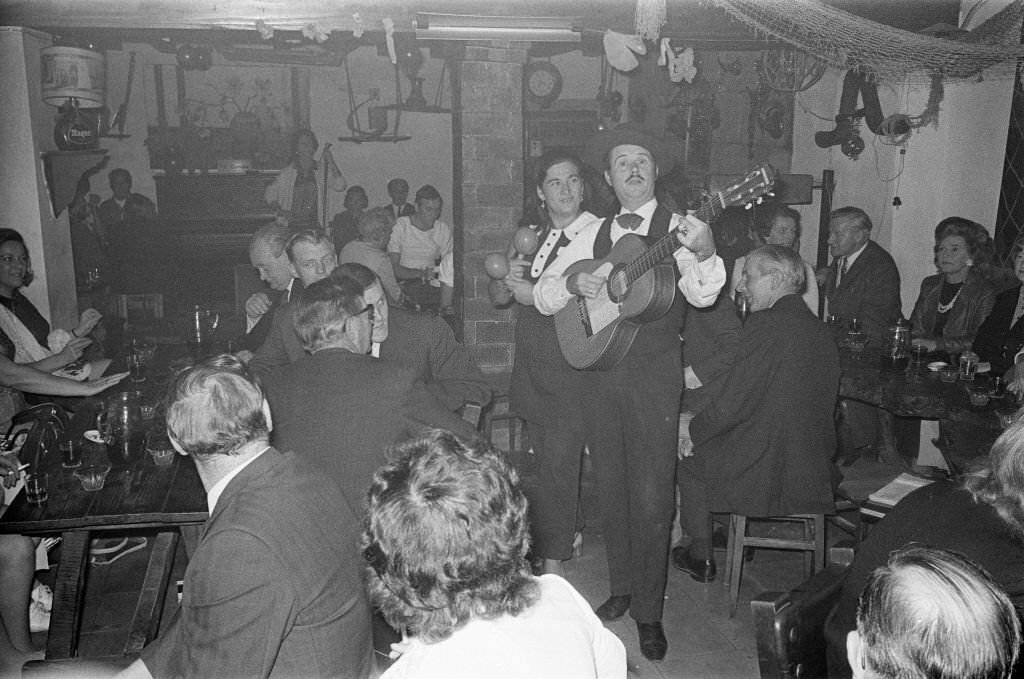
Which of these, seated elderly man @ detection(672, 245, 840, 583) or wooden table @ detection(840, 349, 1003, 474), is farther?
seated elderly man @ detection(672, 245, 840, 583)

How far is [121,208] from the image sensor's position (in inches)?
421

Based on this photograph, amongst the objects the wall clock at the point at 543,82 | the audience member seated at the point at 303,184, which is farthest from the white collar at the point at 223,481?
the audience member seated at the point at 303,184

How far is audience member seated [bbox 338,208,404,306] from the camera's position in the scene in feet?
18.4

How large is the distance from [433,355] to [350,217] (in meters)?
7.52

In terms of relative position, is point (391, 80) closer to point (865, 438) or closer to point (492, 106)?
point (492, 106)

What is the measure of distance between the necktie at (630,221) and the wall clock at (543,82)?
7047 millimetres

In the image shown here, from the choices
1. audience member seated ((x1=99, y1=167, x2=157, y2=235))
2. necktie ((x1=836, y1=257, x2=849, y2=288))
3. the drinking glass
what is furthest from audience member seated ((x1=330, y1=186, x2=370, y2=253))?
the drinking glass

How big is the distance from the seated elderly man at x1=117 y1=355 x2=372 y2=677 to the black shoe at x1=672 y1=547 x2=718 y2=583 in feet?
7.83

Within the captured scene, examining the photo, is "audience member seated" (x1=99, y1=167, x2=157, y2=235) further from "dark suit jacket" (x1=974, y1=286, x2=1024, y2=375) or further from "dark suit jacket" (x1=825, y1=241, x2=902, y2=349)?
"dark suit jacket" (x1=974, y1=286, x2=1024, y2=375)

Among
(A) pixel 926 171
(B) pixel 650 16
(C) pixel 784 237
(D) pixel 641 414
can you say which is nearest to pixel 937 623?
(D) pixel 641 414

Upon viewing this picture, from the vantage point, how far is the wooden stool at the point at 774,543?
3674 mm

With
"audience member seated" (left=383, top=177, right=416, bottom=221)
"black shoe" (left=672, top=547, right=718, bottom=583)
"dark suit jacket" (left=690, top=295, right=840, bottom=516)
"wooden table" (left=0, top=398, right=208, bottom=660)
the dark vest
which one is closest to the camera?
"wooden table" (left=0, top=398, right=208, bottom=660)

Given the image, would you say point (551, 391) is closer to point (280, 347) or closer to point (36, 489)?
point (280, 347)

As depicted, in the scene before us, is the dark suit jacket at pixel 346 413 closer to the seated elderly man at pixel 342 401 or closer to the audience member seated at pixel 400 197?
the seated elderly man at pixel 342 401
